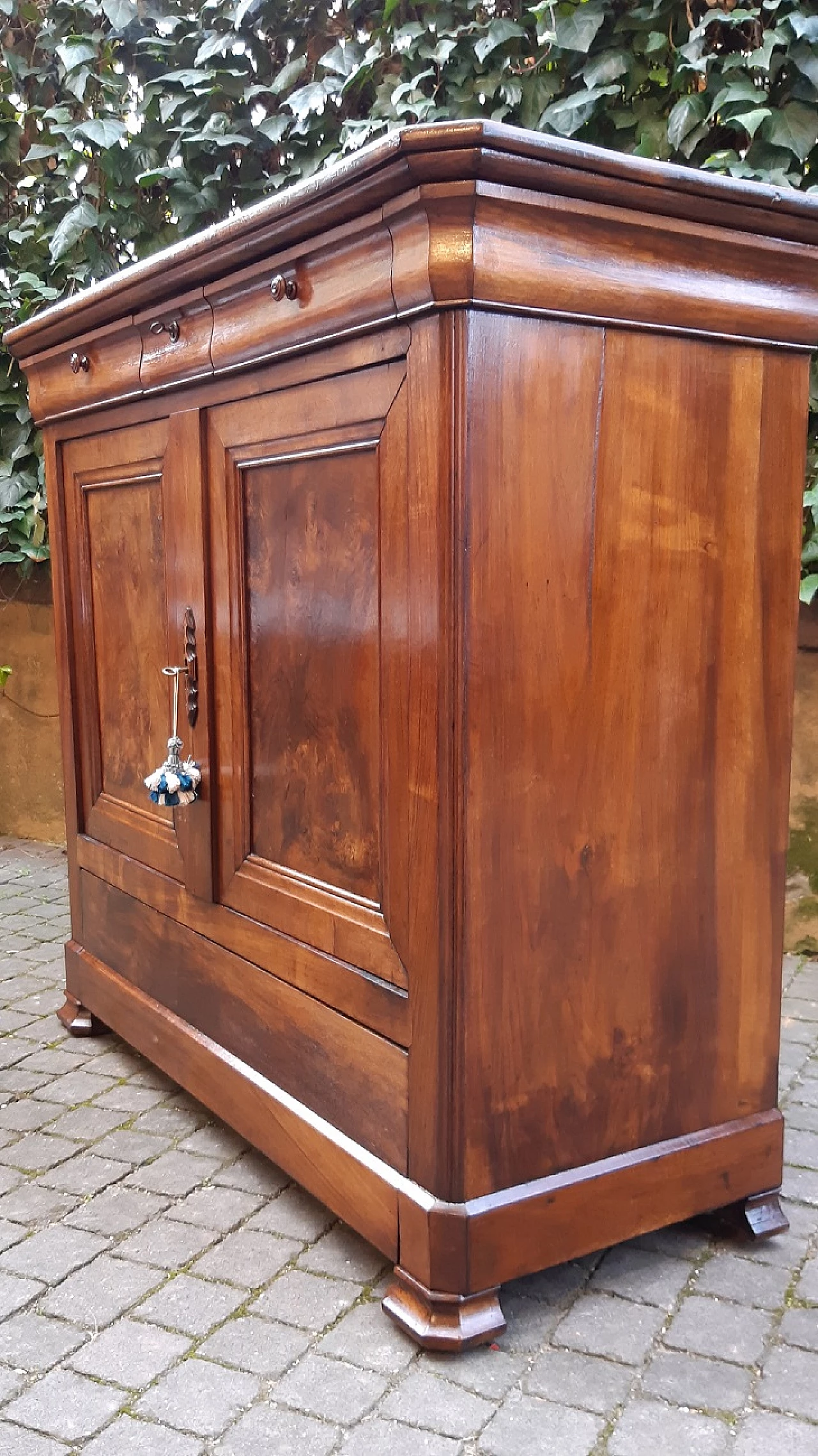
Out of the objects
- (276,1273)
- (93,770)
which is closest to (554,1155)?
(276,1273)

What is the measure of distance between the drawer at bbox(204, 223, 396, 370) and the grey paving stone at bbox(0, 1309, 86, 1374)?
1608 mm

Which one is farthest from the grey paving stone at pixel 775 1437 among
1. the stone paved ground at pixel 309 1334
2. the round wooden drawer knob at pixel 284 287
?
the round wooden drawer knob at pixel 284 287

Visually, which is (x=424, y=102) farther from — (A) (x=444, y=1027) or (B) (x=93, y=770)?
(A) (x=444, y=1027)

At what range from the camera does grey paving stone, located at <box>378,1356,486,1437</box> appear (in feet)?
4.95

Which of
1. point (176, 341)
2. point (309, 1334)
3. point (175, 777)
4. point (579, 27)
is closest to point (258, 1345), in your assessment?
point (309, 1334)

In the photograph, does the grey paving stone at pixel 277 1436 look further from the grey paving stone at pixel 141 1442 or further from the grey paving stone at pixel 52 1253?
the grey paving stone at pixel 52 1253

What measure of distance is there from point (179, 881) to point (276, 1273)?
838 millimetres

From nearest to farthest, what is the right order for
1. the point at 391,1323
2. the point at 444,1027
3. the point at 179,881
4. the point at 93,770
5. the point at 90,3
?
1. the point at 444,1027
2. the point at 391,1323
3. the point at 179,881
4. the point at 93,770
5. the point at 90,3

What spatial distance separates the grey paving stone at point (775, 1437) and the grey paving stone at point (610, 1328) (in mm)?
186

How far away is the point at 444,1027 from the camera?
162 centimetres

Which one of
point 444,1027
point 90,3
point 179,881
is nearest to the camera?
point 444,1027

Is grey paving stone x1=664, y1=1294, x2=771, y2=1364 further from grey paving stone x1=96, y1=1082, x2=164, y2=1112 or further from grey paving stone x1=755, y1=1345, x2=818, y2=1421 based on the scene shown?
grey paving stone x1=96, y1=1082, x2=164, y2=1112

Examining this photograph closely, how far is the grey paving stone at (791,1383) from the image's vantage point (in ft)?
5.07

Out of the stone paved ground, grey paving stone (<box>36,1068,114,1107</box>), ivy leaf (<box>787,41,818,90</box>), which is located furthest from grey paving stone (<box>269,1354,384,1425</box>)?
ivy leaf (<box>787,41,818,90</box>)
